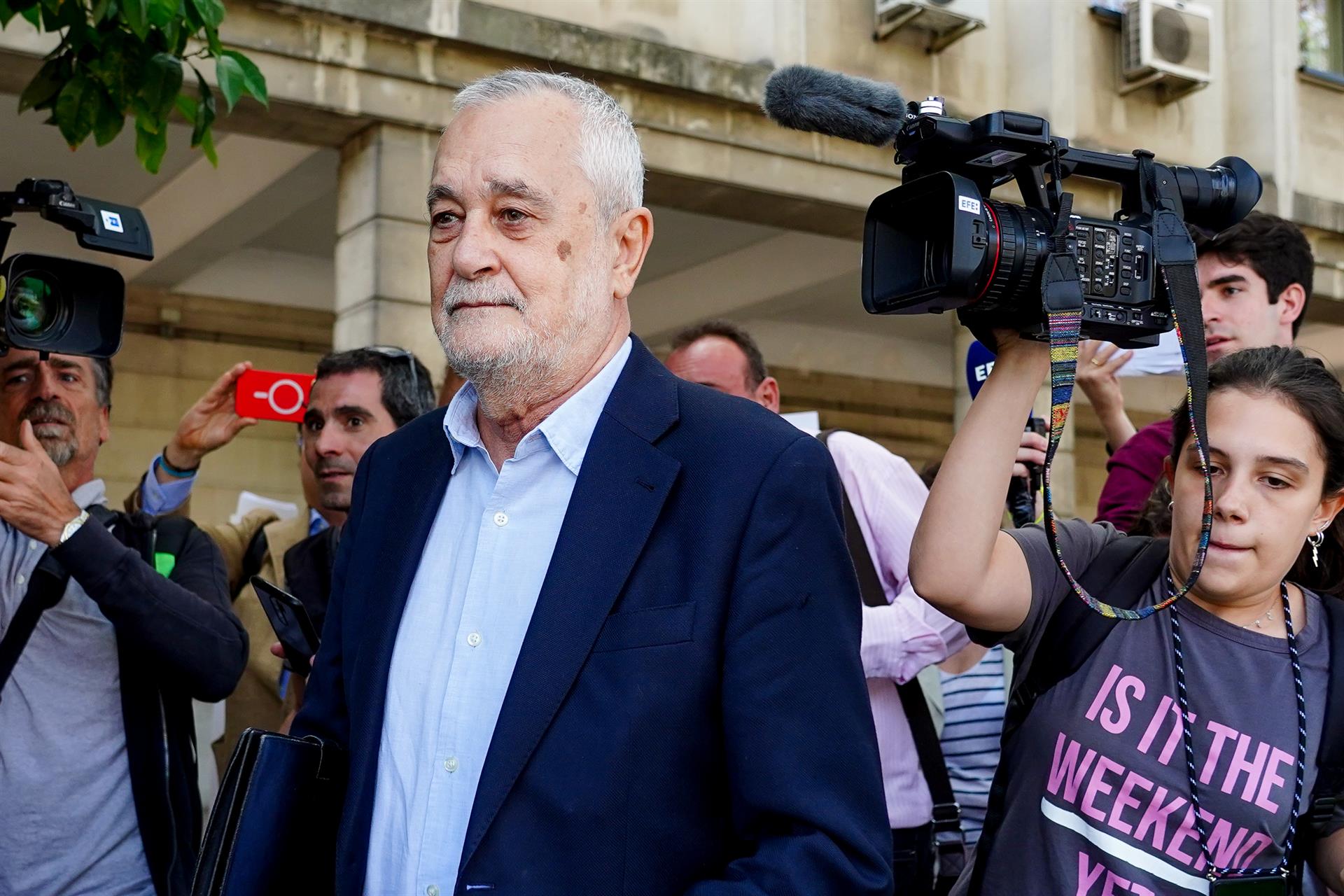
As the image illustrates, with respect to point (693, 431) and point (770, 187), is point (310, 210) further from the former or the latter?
point (693, 431)

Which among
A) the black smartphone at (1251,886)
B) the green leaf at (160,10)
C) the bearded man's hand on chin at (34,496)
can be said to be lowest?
the black smartphone at (1251,886)

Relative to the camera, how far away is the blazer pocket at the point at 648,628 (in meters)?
1.79

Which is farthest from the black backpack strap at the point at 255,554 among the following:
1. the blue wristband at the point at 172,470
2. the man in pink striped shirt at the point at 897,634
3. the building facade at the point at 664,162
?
the building facade at the point at 664,162

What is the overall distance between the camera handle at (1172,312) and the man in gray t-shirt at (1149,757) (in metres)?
0.18

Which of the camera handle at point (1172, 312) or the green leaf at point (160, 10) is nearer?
the camera handle at point (1172, 312)

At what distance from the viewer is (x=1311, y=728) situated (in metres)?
2.19

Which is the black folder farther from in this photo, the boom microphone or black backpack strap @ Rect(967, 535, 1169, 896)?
the boom microphone

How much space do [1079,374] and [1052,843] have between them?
1.49m

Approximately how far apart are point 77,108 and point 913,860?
250cm

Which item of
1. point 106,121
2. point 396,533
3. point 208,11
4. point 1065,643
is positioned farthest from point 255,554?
point 1065,643

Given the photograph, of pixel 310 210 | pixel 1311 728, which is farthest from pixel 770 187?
pixel 1311 728

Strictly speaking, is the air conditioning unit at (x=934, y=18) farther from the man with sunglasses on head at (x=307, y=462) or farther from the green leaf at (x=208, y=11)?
the green leaf at (x=208, y=11)

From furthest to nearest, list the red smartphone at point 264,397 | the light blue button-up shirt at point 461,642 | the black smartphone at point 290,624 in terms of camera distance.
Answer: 1. the red smartphone at point 264,397
2. the black smartphone at point 290,624
3. the light blue button-up shirt at point 461,642

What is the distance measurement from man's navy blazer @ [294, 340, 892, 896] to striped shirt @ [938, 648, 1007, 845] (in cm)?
204
